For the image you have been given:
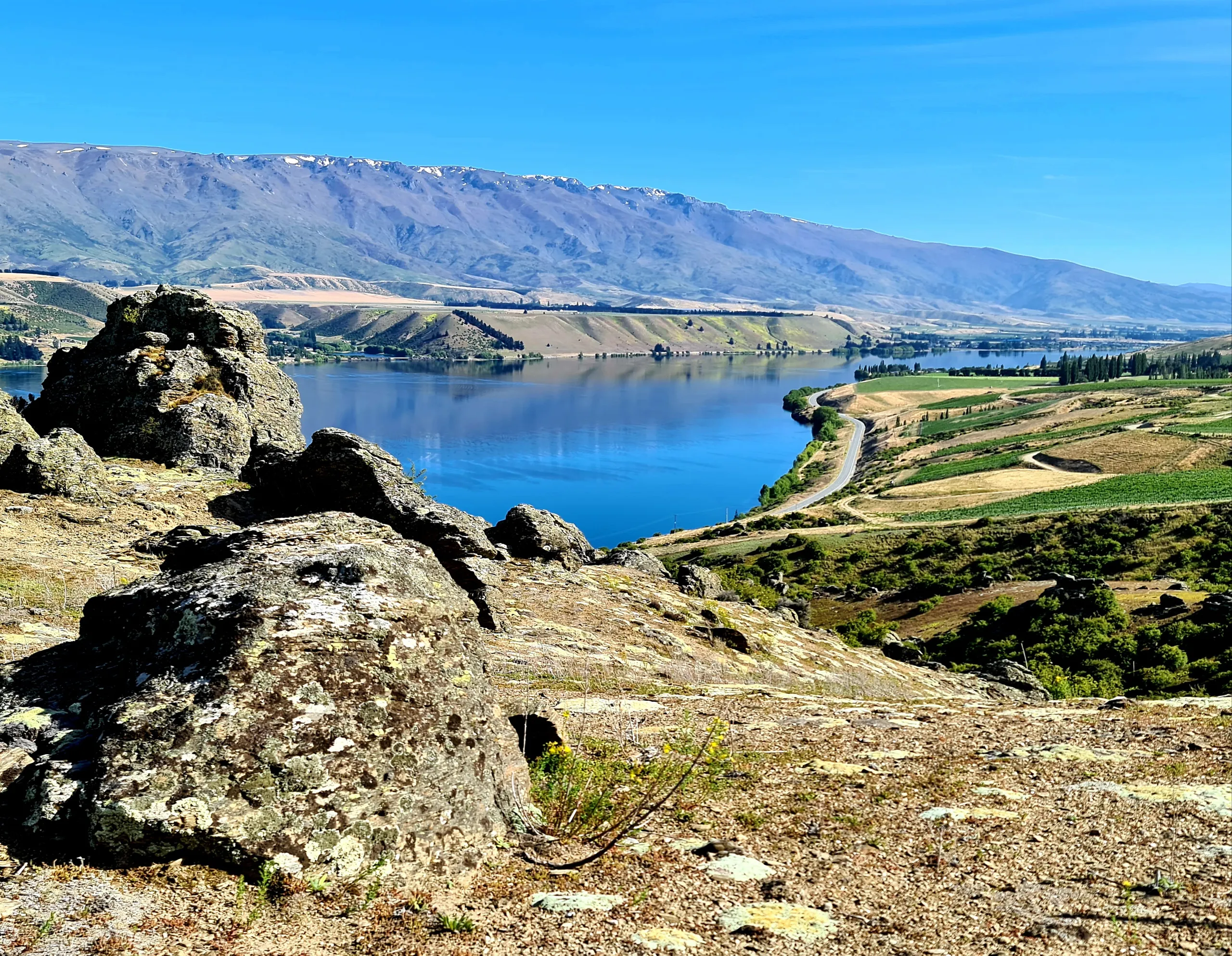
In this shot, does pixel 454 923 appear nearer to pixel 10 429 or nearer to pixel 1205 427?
pixel 10 429

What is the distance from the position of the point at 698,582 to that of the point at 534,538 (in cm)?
567

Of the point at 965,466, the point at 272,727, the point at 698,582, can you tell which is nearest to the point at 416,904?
the point at 272,727

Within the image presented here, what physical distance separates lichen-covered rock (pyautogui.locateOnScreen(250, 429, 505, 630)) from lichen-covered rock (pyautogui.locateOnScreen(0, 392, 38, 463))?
5302mm

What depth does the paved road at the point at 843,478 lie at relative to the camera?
99.0 metres

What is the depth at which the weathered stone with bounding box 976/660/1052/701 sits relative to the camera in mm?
23500

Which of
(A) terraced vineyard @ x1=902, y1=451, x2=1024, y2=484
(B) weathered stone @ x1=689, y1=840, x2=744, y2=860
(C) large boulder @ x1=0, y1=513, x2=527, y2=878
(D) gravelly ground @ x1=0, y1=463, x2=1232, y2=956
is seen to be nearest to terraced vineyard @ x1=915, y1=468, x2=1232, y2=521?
(A) terraced vineyard @ x1=902, y1=451, x2=1024, y2=484

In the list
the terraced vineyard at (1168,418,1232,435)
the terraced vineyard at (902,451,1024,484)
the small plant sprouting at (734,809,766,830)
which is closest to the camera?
the small plant sprouting at (734,809,766,830)

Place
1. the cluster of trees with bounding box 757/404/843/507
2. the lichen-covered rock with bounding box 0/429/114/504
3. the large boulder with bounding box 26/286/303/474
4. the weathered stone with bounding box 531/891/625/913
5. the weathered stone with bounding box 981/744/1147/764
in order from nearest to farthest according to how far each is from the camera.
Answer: the weathered stone with bounding box 531/891/625/913, the weathered stone with bounding box 981/744/1147/764, the lichen-covered rock with bounding box 0/429/114/504, the large boulder with bounding box 26/286/303/474, the cluster of trees with bounding box 757/404/843/507

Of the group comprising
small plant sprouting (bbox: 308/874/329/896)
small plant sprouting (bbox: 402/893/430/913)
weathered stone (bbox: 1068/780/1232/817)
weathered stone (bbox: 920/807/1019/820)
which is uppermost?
small plant sprouting (bbox: 308/874/329/896)

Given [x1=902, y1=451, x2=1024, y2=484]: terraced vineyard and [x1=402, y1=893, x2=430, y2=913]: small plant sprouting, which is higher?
[x1=402, y1=893, x2=430, y2=913]: small plant sprouting

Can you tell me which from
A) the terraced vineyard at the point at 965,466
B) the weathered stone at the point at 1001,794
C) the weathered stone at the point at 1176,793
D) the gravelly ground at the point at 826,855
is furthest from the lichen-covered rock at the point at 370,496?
the terraced vineyard at the point at 965,466

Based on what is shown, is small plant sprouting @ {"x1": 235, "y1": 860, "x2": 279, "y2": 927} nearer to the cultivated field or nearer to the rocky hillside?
the rocky hillside

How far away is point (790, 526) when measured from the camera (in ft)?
263

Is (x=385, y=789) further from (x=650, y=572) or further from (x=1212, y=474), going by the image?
(x=1212, y=474)
